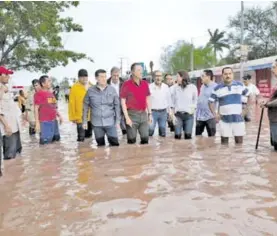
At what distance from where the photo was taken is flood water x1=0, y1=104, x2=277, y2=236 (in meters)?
3.67

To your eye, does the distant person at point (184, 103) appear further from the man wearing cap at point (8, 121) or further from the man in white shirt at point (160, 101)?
the man wearing cap at point (8, 121)

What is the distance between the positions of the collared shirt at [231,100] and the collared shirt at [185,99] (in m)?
A: 1.27

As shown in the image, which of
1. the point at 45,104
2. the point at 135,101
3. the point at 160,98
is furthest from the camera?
the point at 160,98

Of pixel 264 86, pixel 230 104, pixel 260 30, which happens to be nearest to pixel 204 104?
pixel 230 104

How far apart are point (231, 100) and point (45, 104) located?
3.82 m

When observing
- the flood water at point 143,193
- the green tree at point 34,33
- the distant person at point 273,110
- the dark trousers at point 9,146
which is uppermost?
the green tree at point 34,33

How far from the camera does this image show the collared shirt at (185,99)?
9.19 metres

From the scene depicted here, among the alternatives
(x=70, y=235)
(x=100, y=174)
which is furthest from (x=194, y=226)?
(x=100, y=174)

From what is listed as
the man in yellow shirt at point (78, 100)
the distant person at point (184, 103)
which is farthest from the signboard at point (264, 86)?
the man in yellow shirt at point (78, 100)

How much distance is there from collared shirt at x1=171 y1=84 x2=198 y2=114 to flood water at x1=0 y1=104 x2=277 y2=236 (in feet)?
5.26

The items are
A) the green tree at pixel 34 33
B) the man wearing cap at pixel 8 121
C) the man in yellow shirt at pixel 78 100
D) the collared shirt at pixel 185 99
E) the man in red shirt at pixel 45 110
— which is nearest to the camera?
the man wearing cap at pixel 8 121

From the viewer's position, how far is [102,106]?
809 cm

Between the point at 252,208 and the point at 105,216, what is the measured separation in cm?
136

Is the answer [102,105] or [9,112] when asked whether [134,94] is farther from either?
[9,112]
